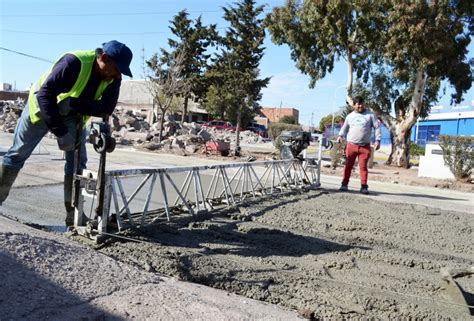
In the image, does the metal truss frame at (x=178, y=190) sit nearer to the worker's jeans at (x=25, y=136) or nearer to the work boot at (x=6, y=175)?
the worker's jeans at (x=25, y=136)

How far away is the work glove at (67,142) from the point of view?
458cm

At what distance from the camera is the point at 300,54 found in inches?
950

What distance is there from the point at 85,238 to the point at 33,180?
4.82 m

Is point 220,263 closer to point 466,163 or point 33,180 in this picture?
point 33,180

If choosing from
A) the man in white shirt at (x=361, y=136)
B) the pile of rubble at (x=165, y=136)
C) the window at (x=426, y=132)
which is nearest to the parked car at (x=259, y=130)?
the window at (x=426, y=132)

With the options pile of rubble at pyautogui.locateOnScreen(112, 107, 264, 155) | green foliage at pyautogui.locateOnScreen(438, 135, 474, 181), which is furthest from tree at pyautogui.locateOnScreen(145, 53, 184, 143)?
green foliage at pyautogui.locateOnScreen(438, 135, 474, 181)

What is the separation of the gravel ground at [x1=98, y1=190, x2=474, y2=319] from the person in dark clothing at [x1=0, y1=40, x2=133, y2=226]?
126 centimetres

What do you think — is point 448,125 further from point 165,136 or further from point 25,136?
point 25,136

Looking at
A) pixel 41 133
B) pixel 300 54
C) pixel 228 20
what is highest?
pixel 228 20

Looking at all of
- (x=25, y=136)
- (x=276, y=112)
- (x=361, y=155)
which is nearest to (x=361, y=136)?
(x=361, y=155)

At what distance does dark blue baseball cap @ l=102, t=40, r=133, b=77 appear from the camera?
14.6 ft

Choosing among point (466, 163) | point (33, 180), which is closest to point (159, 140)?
point (466, 163)

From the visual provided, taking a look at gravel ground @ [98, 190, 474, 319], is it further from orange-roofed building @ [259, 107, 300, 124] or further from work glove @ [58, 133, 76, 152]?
orange-roofed building @ [259, 107, 300, 124]

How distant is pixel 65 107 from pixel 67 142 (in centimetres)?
34
